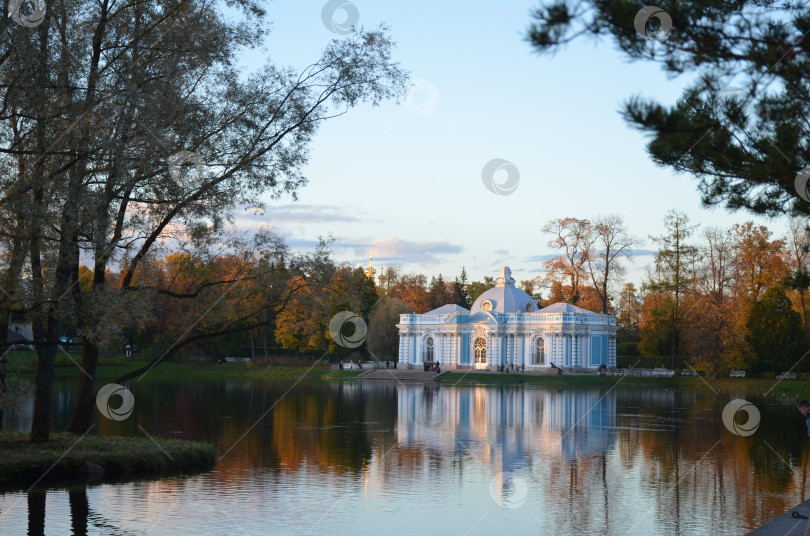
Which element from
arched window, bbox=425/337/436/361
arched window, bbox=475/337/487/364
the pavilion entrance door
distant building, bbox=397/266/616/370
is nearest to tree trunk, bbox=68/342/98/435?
distant building, bbox=397/266/616/370

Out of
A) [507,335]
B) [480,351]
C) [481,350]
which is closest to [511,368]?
[507,335]

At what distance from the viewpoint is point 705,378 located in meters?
60.0

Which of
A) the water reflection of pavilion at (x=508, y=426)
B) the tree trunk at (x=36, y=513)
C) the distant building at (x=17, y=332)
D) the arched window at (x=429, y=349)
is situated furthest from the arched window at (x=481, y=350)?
the tree trunk at (x=36, y=513)

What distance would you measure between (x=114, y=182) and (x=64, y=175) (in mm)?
912

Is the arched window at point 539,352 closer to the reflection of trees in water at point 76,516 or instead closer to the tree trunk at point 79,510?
the tree trunk at point 79,510

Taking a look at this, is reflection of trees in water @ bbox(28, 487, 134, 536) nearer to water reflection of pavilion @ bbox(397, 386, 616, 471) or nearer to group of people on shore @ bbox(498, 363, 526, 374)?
water reflection of pavilion @ bbox(397, 386, 616, 471)

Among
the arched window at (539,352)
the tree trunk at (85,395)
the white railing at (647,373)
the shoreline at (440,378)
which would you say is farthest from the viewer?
the arched window at (539,352)

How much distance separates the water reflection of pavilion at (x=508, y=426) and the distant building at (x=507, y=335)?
81.8 ft

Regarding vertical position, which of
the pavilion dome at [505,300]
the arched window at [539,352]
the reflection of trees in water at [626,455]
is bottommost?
the reflection of trees in water at [626,455]

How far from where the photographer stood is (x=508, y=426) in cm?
2841

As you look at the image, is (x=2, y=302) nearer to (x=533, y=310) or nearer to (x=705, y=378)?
(x=705, y=378)

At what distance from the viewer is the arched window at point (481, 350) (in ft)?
249

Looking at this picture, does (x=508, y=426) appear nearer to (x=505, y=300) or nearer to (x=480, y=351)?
(x=480, y=351)

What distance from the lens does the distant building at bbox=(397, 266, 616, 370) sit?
70938 millimetres
